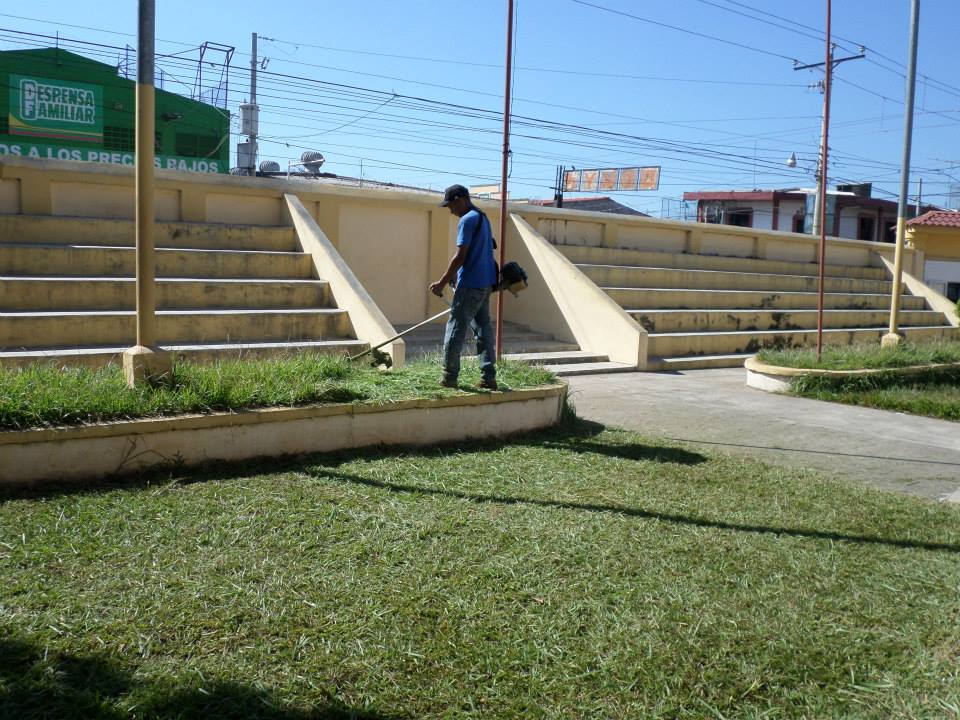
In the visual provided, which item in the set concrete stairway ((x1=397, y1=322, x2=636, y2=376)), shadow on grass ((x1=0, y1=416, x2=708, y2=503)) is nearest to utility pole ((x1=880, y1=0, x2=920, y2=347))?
concrete stairway ((x1=397, y1=322, x2=636, y2=376))

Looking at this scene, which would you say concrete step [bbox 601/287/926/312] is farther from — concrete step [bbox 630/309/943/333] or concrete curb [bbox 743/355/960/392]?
concrete curb [bbox 743/355/960/392]

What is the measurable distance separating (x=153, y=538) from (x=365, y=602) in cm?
119

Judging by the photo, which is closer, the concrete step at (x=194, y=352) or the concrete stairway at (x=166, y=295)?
the concrete step at (x=194, y=352)

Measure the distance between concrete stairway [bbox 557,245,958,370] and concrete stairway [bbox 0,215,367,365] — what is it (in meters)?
5.25

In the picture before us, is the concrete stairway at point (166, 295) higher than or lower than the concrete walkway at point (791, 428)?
higher

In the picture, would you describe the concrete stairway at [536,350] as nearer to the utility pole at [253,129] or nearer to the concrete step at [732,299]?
the concrete step at [732,299]

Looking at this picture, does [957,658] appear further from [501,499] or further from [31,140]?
[31,140]

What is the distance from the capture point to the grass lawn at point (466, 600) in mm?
2789

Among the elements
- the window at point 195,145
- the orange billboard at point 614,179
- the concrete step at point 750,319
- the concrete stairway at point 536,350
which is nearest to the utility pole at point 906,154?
the concrete step at point 750,319

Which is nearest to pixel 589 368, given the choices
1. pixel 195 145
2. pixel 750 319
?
pixel 750 319

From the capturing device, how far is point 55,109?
2544 centimetres

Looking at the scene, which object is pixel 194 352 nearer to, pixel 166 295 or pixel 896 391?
pixel 166 295

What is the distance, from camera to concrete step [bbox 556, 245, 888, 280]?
583 inches

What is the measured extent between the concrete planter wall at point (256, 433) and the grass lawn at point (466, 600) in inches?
7.6
